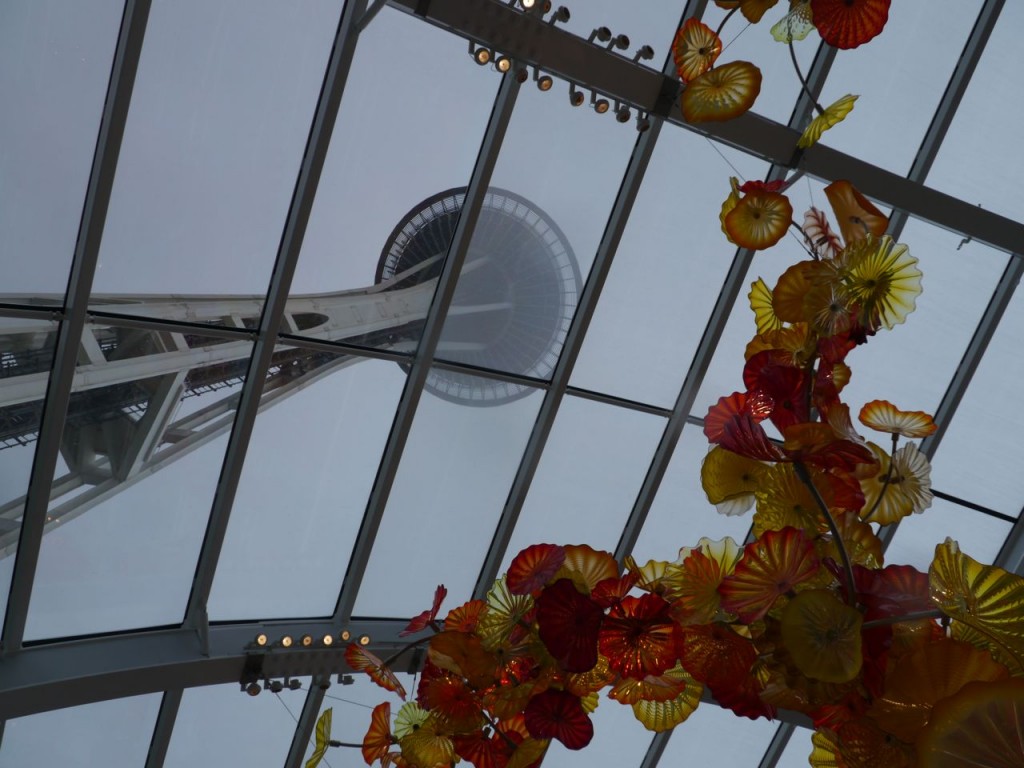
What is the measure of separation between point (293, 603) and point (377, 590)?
0.89 metres

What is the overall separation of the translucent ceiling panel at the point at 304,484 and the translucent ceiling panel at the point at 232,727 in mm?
1051

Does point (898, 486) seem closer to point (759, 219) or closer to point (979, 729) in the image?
point (759, 219)

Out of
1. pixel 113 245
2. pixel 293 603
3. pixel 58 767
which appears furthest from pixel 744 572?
pixel 58 767

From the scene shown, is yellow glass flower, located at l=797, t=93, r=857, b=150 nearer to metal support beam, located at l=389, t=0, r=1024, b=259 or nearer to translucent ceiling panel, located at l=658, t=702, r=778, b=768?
metal support beam, located at l=389, t=0, r=1024, b=259

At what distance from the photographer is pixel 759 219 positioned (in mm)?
4195

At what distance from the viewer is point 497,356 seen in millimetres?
9469

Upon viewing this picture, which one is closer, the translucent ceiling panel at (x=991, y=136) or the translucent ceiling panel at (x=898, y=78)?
the translucent ceiling panel at (x=898, y=78)

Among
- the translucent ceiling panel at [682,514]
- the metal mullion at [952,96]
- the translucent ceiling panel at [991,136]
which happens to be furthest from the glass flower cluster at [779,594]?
the translucent ceiling panel at [991,136]

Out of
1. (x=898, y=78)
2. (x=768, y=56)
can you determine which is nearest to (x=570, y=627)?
(x=768, y=56)

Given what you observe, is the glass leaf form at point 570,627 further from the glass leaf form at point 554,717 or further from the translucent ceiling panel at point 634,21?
the translucent ceiling panel at point 634,21

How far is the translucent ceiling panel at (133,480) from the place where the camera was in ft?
25.2

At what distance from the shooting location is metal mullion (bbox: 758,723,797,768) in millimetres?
12414

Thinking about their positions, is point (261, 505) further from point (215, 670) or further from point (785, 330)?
point (785, 330)

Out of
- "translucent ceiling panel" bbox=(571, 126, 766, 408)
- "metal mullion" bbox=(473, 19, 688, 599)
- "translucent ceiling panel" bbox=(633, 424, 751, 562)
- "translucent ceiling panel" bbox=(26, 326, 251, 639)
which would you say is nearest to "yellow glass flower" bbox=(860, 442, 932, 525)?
"metal mullion" bbox=(473, 19, 688, 599)
